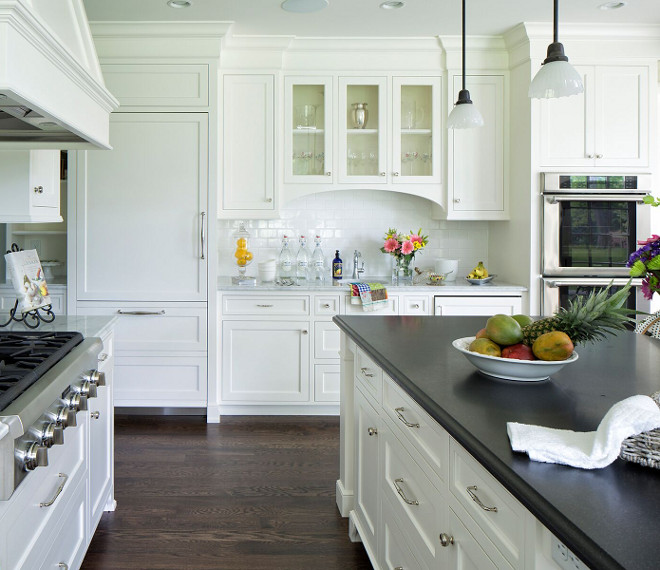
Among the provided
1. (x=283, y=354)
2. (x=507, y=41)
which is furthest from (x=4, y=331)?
(x=507, y=41)

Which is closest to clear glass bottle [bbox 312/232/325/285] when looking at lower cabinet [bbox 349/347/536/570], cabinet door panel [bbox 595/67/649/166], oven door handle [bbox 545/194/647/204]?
oven door handle [bbox 545/194/647/204]

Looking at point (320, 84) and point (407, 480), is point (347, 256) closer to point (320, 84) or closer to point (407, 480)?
point (320, 84)

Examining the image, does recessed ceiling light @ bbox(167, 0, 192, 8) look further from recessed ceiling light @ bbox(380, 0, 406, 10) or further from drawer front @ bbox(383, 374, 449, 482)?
drawer front @ bbox(383, 374, 449, 482)

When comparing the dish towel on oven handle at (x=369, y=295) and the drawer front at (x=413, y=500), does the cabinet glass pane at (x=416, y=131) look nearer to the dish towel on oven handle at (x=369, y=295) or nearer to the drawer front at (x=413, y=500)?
the dish towel on oven handle at (x=369, y=295)

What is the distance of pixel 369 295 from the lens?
411 cm

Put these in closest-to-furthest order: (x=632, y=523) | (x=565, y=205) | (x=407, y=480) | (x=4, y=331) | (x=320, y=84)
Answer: (x=632, y=523), (x=407, y=480), (x=4, y=331), (x=565, y=205), (x=320, y=84)

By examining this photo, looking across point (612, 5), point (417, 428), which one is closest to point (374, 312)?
point (612, 5)

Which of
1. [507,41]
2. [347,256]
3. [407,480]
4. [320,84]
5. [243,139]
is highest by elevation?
[507,41]

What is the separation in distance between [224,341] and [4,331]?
186 centimetres

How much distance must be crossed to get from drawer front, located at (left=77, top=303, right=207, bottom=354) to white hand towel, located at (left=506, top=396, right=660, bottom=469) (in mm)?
3278

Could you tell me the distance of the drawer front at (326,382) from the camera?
13.8ft

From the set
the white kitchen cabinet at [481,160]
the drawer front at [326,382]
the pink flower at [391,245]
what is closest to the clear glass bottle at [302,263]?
the pink flower at [391,245]

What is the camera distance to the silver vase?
434 cm

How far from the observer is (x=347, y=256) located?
15.6 ft
